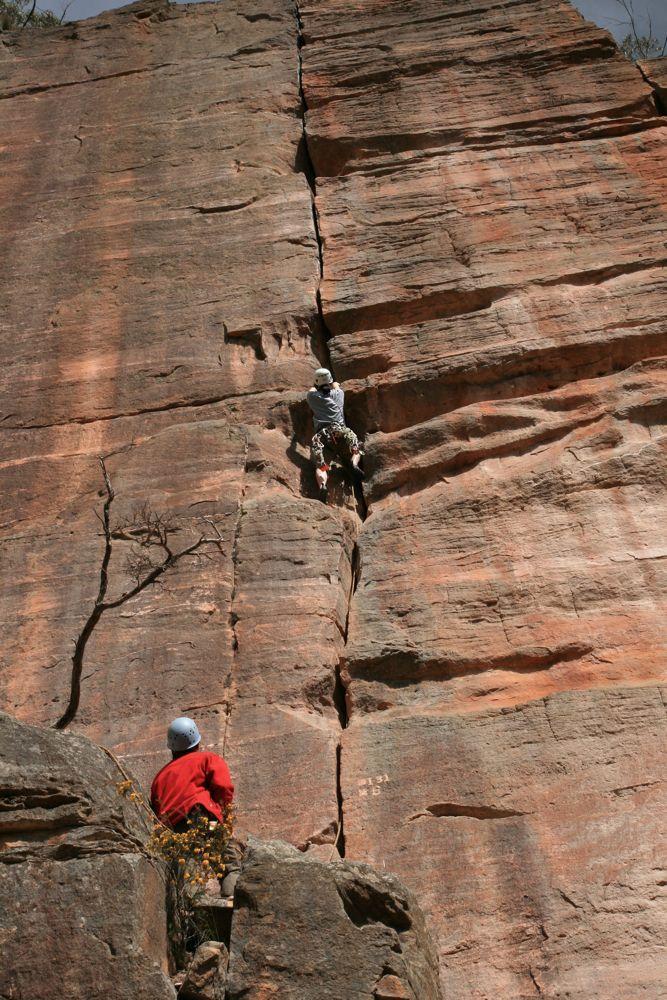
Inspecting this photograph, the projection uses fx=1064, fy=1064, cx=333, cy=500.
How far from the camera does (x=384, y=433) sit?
11.3m

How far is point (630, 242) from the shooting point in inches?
470

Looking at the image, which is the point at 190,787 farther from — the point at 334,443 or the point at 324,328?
the point at 324,328

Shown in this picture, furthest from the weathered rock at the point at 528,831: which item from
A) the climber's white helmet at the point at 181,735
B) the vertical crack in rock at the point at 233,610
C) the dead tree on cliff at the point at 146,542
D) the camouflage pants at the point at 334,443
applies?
the camouflage pants at the point at 334,443

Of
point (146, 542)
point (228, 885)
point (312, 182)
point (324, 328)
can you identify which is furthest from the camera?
point (312, 182)

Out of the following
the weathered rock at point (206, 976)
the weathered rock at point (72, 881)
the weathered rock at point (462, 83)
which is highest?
the weathered rock at point (462, 83)

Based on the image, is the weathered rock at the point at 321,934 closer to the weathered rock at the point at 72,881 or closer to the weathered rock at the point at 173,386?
the weathered rock at the point at 72,881

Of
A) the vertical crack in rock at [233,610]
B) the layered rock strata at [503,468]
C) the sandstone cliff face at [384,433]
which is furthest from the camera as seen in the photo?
the vertical crack in rock at [233,610]

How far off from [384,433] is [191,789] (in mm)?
5234

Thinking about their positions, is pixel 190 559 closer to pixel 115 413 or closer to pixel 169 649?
pixel 169 649

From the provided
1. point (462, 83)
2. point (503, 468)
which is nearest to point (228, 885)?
point (503, 468)

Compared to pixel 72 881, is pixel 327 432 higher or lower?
lower

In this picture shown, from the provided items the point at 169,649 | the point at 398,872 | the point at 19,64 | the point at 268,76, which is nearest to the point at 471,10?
the point at 268,76

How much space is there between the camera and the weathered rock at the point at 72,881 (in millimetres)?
5125

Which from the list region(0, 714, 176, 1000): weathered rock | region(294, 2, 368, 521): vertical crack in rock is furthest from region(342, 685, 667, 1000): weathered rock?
region(294, 2, 368, 521): vertical crack in rock
